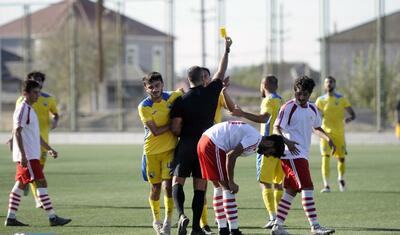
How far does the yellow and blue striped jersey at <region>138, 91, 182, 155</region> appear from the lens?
1204cm

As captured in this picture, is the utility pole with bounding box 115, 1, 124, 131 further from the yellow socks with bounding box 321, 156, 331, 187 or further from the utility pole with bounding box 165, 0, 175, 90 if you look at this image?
the yellow socks with bounding box 321, 156, 331, 187

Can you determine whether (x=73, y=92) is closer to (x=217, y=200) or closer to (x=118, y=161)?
(x=118, y=161)

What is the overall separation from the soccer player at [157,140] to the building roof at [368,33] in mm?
70053

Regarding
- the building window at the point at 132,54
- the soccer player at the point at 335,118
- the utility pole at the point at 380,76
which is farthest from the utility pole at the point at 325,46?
the building window at the point at 132,54

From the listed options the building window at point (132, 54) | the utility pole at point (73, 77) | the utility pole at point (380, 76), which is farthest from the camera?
the building window at point (132, 54)

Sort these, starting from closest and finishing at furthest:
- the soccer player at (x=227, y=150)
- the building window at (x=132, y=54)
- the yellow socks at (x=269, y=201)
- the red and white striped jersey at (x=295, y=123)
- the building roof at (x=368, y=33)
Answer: the soccer player at (x=227, y=150), the red and white striped jersey at (x=295, y=123), the yellow socks at (x=269, y=201), the building roof at (x=368, y=33), the building window at (x=132, y=54)

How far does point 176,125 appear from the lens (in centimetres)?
1188

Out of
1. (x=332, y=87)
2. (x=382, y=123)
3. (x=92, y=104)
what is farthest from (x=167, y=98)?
(x=92, y=104)

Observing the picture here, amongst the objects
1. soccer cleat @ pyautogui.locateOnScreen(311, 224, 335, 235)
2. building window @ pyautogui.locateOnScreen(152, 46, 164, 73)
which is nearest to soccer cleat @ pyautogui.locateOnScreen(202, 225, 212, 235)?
soccer cleat @ pyautogui.locateOnScreen(311, 224, 335, 235)

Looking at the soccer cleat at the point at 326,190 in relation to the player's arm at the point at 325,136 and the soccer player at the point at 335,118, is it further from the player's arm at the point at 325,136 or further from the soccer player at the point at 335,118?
the player's arm at the point at 325,136

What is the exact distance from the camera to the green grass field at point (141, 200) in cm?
1303

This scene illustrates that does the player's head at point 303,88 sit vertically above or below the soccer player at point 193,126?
above

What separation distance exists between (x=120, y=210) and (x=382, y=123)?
2774 cm

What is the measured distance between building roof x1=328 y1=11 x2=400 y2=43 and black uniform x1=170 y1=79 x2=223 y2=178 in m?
70.2
